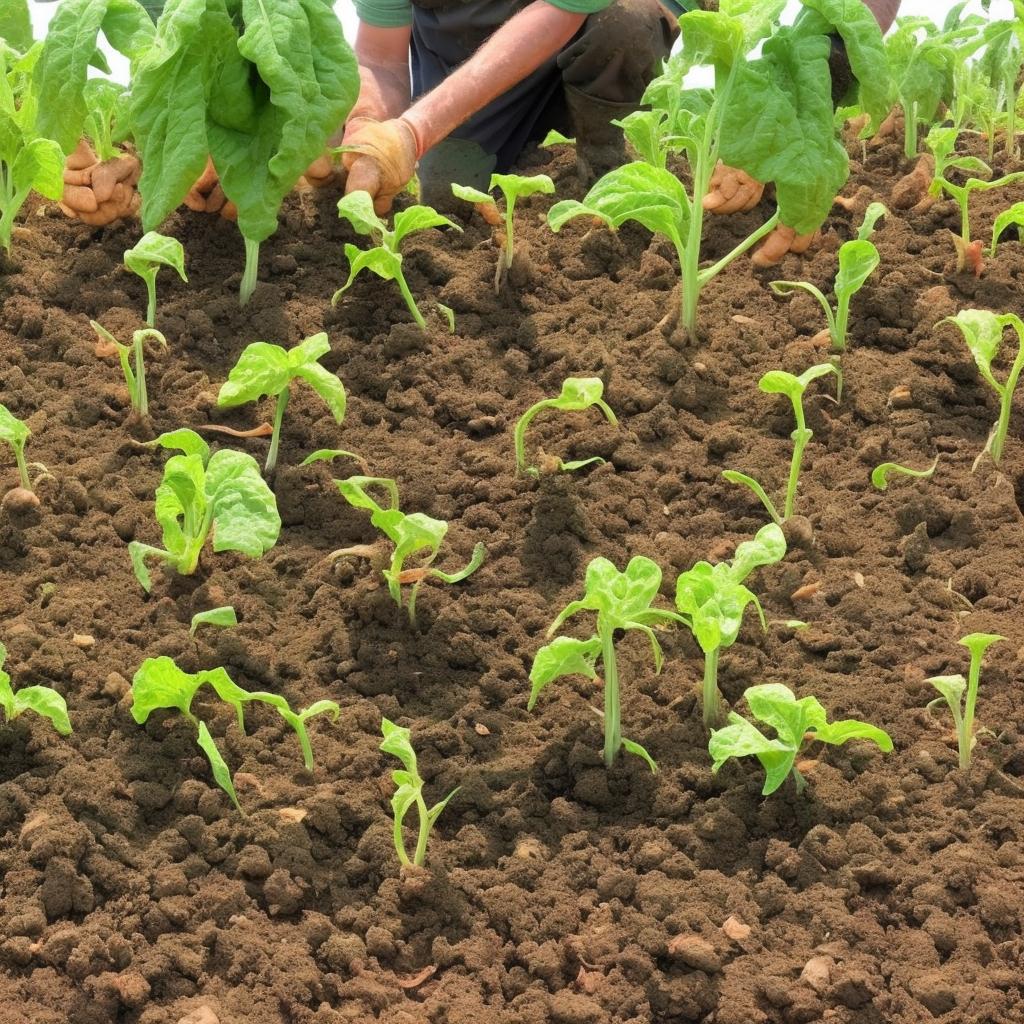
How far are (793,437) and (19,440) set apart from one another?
1.56 m

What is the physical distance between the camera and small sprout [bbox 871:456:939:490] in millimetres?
3502

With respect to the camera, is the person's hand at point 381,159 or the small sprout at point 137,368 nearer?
the small sprout at point 137,368

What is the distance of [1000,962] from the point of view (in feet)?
8.64

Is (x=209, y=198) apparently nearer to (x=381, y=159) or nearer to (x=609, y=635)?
(x=381, y=159)

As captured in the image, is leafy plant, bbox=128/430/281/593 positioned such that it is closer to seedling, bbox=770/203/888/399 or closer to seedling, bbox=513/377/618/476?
seedling, bbox=513/377/618/476

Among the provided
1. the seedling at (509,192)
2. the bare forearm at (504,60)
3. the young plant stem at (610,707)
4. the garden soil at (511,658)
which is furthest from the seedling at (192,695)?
the bare forearm at (504,60)

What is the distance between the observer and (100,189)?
4246 mm

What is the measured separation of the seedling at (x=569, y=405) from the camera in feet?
11.3

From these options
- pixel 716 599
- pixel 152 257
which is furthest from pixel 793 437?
pixel 152 257

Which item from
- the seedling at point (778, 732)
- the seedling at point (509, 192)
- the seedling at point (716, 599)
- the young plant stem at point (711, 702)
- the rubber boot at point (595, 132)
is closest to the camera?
the seedling at point (778, 732)

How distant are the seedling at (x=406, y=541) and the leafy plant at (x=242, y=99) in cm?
84

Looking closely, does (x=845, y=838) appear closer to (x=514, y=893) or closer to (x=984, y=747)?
(x=984, y=747)

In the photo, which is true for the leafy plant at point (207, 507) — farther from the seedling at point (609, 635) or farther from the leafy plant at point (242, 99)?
the leafy plant at point (242, 99)

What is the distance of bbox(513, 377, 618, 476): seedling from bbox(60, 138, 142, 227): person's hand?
4.36 feet
